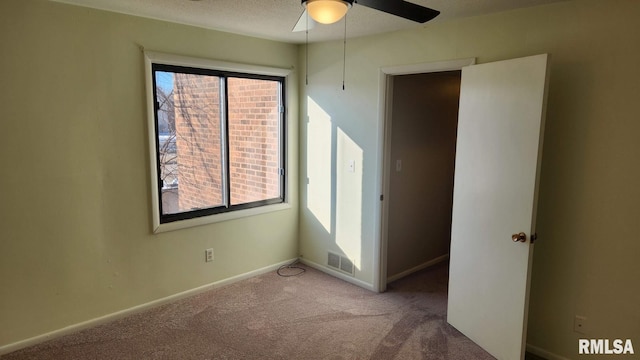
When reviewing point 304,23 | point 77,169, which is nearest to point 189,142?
point 77,169

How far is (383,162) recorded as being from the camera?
3.43m

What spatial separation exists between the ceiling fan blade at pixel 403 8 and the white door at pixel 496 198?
2.68 ft

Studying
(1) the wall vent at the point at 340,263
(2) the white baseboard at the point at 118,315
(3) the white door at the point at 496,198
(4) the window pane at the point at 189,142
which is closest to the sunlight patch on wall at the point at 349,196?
(1) the wall vent at the point at 340,263

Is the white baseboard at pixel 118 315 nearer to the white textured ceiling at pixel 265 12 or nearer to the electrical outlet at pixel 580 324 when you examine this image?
the white textured ceiling at pixel 265 12

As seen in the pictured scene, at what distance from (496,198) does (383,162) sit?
110cm

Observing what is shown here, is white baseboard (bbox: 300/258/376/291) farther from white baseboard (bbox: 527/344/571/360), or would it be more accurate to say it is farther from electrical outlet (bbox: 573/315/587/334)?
electrical outlet (bbox: 573/315/587/334)

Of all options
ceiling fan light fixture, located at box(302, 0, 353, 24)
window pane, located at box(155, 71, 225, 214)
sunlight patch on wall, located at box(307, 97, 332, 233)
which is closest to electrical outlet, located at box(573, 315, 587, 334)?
sunlight patch on wall, located at box(307, 97, 332, 233)

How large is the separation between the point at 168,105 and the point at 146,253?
1199 millimetres

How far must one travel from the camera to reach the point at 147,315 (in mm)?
3115

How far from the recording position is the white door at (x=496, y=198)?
91.6 inches

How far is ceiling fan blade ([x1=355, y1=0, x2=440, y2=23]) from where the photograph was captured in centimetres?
175

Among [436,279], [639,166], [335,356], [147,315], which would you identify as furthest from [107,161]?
[639,166]

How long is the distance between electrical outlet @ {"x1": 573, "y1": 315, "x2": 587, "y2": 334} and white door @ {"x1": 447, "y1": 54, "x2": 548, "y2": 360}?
36 cm

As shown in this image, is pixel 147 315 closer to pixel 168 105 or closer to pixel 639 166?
pixel 168 105
